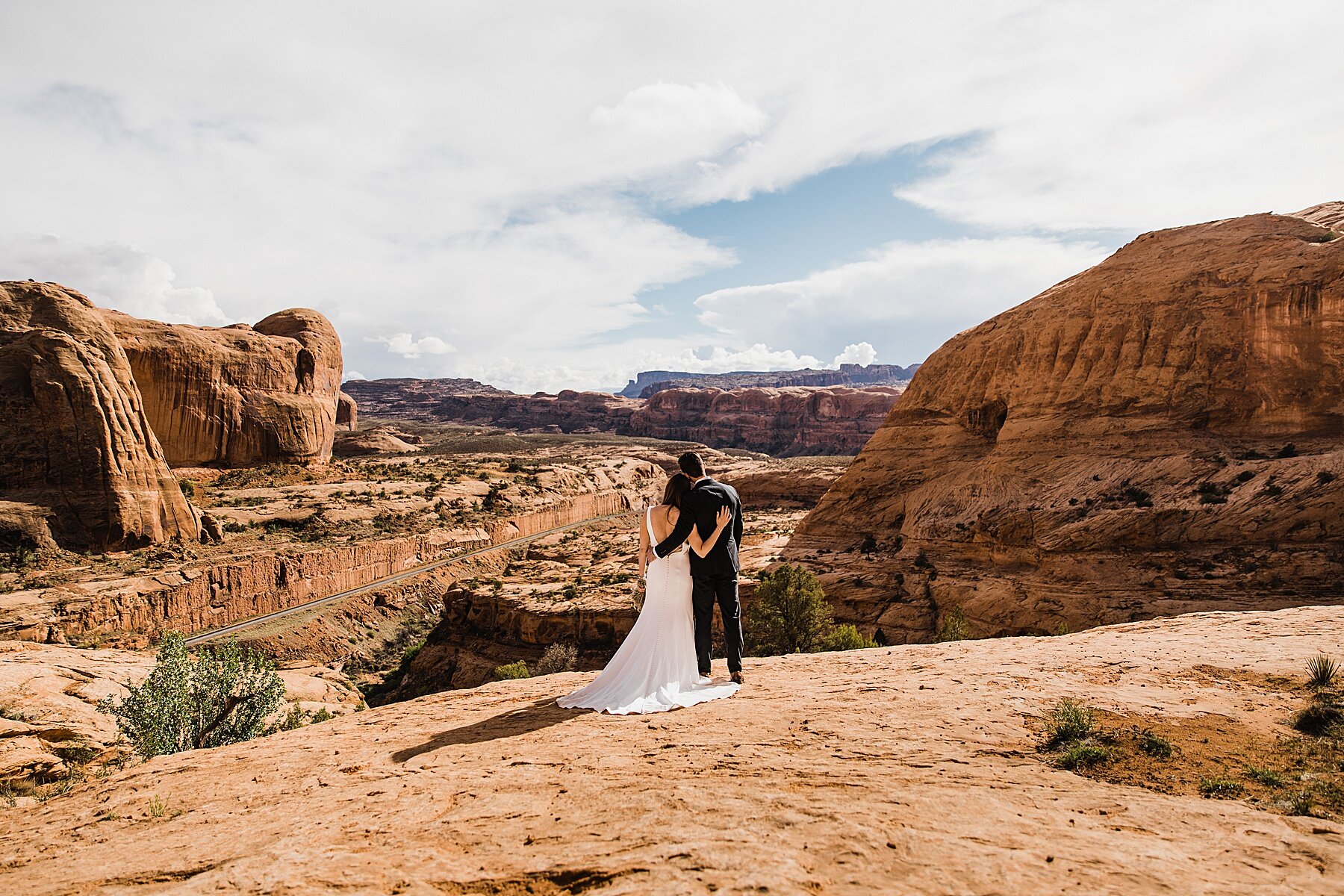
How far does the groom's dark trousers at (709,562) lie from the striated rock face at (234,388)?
4619 cm

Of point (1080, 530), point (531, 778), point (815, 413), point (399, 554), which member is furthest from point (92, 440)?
point (815, 413)

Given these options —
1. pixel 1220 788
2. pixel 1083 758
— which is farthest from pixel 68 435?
pixel 1220 788

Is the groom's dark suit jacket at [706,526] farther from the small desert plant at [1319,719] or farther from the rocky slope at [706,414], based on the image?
the rocky slope at [706,414]

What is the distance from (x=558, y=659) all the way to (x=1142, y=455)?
947 inches

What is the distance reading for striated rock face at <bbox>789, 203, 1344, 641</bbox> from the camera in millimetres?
19938

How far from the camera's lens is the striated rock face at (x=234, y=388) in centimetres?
4044

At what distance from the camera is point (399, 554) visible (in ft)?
134

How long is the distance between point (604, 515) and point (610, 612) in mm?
42232

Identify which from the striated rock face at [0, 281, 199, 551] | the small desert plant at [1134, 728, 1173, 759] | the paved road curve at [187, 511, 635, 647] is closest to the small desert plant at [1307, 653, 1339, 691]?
the small desert plant at [1134, 728, 1173, 759]

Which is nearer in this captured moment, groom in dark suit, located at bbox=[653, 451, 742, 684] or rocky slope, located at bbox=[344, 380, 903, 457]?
groom in dark suit, located at bbox=[653, 451, 742, 684]

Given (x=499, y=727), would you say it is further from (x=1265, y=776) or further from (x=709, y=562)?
(x=1265, y=776)

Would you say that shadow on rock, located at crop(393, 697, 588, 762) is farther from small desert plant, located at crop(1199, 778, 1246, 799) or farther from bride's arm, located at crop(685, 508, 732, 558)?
small desert plant, located at crop(1199, 778, 1246, 799)

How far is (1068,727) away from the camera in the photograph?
5133mm

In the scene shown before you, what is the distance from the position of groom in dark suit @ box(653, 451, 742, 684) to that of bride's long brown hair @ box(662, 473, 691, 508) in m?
0.05
